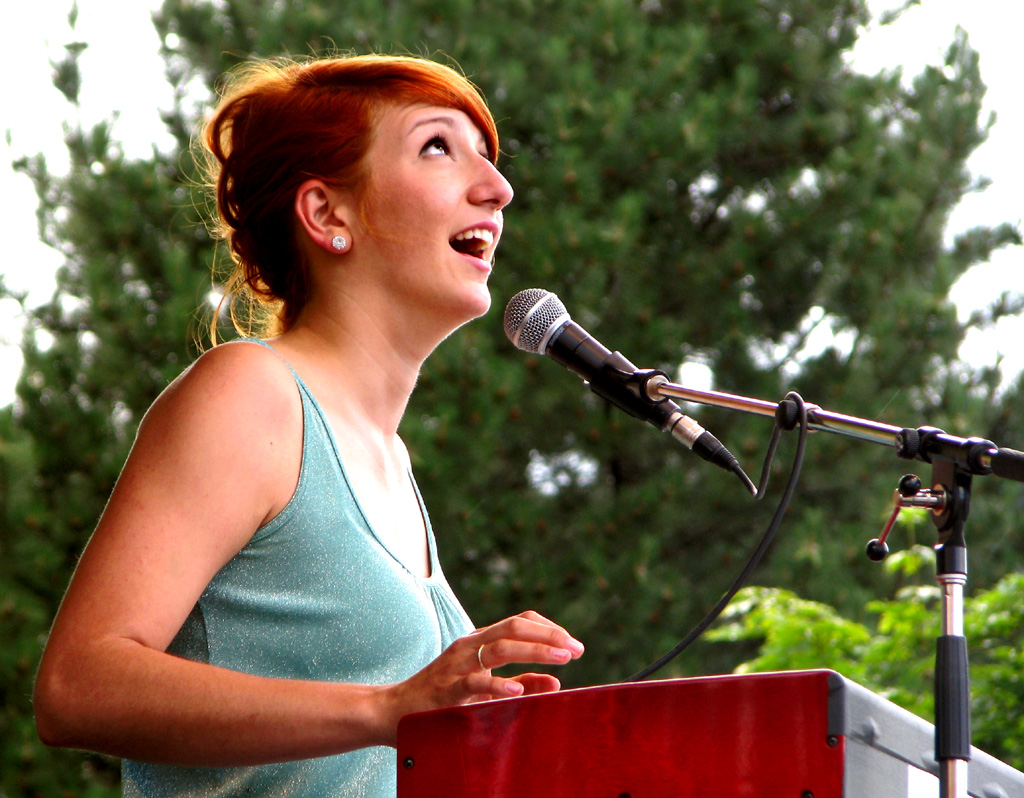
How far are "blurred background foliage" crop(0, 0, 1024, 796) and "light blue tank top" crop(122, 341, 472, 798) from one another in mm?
2873

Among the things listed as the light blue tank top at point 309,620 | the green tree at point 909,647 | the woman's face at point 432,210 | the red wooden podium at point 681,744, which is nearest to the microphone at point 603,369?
the woman's face at point 432,210

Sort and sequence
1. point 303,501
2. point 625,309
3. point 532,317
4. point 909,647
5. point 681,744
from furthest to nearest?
point 625,309
point 909,647
point 532,317
point 303,501
point 681,744

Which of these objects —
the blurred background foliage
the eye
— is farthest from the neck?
the blurred background foliage

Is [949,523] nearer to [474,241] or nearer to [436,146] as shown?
[474,241]

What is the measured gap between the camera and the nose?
1628 millimetres

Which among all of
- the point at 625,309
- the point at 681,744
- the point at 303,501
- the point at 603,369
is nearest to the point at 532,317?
the point at 603,369

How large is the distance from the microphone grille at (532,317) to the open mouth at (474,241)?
0.17m

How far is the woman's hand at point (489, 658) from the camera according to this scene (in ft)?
3.21

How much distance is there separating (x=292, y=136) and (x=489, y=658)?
0.98m

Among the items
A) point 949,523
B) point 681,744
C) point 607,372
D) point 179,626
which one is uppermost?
point 607,372

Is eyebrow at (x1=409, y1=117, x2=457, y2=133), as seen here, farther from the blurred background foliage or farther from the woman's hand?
the blurred background foliage

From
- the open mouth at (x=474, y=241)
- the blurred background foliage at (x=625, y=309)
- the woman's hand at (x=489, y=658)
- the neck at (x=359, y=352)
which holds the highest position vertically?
the blurred background foliage at (x=625, y=309)

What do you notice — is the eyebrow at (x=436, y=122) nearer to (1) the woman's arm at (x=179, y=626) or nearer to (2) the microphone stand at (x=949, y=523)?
(1) the woman's arm at (x=179, y=626)

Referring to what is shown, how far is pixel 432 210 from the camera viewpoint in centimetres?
160
